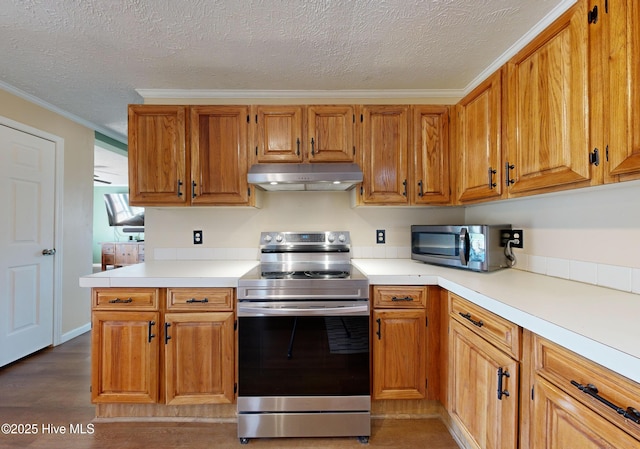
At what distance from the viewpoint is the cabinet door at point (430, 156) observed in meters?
2.15

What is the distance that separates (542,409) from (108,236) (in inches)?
349

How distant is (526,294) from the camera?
126cm

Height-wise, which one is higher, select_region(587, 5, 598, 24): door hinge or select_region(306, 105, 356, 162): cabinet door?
select_region(587, 5, 598, 24): door hinge

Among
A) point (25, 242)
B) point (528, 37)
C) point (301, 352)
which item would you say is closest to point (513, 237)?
point (528, 37)

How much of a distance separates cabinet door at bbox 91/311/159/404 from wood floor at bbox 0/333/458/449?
0.62ft

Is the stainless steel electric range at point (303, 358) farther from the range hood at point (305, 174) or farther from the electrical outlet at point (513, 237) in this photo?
the electrical outlet at point (513, 237)

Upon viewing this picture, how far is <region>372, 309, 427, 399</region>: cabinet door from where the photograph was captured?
175cm

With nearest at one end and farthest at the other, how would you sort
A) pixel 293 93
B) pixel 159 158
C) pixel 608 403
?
1. pixel 608 403
2. pixel 159 158
3. pixel 293 93

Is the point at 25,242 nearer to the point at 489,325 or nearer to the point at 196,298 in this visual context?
the point at 196,298

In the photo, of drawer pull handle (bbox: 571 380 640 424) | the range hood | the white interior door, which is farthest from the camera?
the white interior door

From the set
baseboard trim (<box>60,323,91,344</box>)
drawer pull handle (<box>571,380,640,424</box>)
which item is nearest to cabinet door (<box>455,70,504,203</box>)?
drawer pull handle (<box>571,380,640,424</box>)

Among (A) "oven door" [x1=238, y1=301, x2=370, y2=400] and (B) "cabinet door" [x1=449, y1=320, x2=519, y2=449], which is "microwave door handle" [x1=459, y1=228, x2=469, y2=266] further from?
(A) "oven door" [x1=238, y1=301, x2=370, y2=400]

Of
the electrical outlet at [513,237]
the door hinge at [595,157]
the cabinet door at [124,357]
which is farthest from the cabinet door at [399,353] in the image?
the cabinet door at [124,357]

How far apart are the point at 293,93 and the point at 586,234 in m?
2.08
